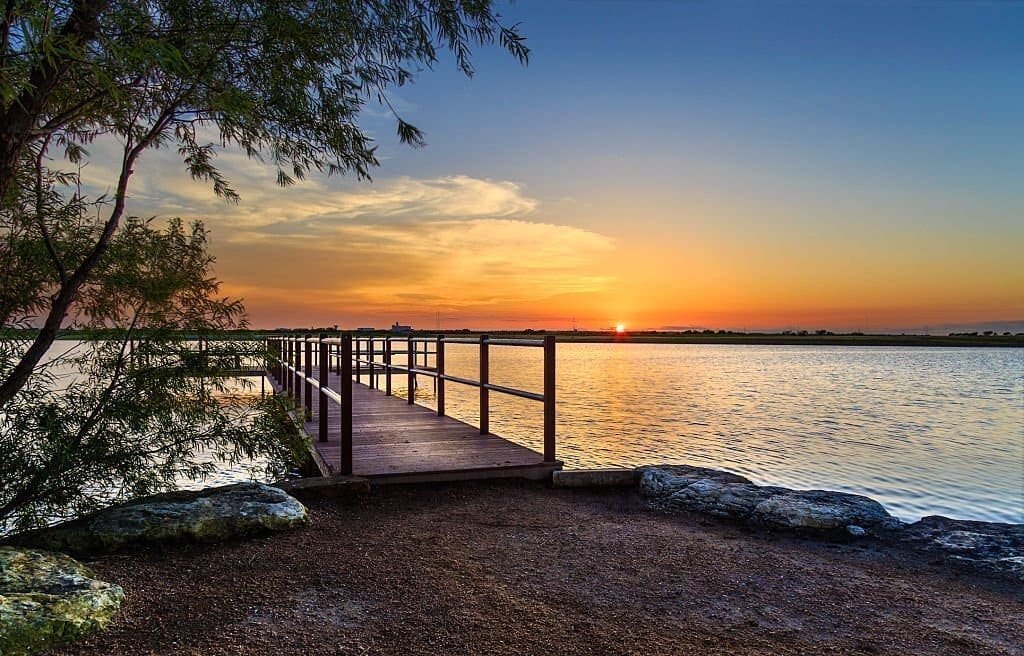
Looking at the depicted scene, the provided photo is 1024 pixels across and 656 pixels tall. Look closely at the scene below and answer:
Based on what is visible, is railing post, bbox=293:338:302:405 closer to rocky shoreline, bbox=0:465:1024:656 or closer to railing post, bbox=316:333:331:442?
railing post, bbox=316:333:331:442

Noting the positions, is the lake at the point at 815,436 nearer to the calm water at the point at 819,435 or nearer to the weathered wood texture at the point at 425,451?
the calm water at the point at 819,435

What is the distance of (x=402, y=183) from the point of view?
1172cm

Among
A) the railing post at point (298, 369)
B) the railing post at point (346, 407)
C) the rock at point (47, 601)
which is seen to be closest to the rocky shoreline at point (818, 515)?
the railing post at point (346, 407)

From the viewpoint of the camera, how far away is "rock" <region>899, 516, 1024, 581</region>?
3900mm

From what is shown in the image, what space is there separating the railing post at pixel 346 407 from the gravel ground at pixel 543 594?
98 centimetres

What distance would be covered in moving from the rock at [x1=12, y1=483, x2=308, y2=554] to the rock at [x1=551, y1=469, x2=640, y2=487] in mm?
2206

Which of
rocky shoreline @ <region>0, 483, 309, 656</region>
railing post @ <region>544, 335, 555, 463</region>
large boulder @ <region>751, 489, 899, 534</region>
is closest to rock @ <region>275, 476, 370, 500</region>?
rocky shoreline @ <region>0, 483, 309, 656</region>

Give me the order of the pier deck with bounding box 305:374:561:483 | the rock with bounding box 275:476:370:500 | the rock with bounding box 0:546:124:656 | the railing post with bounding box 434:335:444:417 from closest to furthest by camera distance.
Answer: the rock with bounding box 0:546:124:656 → the rock with bounding box 275:476:370:500 → the pier deck with bounding box 305:374:561:483 → the railing post with bounding box 434:335:444:417

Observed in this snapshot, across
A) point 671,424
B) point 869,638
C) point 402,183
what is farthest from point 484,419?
point 671,424

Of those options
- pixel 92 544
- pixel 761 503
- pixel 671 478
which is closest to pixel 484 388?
pixel 671 478

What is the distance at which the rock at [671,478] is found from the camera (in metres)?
Answer: 5.50

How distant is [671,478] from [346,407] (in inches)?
110

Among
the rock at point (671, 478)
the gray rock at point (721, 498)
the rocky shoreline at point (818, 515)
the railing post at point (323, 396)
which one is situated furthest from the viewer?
the railing post at point (323, 396)

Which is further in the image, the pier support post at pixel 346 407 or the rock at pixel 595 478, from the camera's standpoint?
the rock at pixel 595 478
